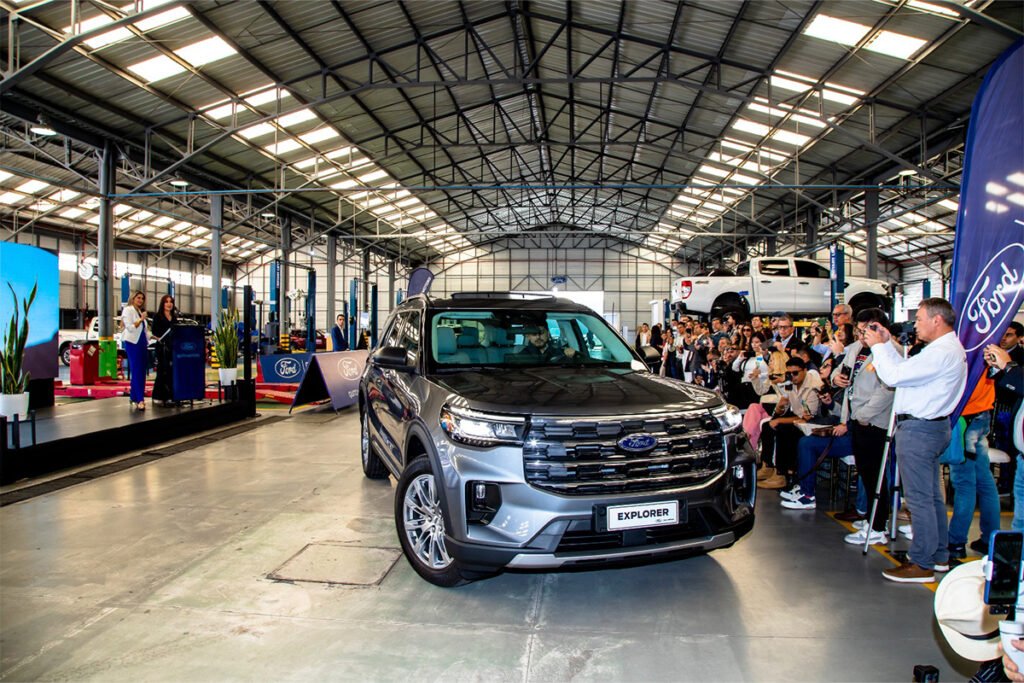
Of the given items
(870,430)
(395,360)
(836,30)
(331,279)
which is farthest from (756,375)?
(331,279)

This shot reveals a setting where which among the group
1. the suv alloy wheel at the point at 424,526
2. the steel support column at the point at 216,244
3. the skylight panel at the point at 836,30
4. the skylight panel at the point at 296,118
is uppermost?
the skylight panel at the point at 296,118

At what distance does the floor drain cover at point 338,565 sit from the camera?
3604 millimetres

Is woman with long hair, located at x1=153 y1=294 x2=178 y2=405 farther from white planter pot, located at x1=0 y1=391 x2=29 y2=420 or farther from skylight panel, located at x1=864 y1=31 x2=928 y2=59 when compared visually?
skylight panel, located at x1=864 y1=31 x2=928 y2=59

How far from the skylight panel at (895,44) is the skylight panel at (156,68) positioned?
13022mm

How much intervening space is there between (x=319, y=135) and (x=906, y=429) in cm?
1750

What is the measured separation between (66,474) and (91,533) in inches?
86.4

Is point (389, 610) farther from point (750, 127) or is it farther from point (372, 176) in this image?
point (372, 176)

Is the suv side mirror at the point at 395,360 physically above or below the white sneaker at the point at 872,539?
above

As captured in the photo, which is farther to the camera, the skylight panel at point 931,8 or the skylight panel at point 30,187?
the skylight panel at point 30,187

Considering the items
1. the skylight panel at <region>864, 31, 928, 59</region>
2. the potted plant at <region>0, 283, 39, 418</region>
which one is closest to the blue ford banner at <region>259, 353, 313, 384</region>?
the potted plant at <region>0, 283, 39, 418</region>

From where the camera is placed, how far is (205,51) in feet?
39.8

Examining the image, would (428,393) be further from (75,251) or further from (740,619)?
(75,251)

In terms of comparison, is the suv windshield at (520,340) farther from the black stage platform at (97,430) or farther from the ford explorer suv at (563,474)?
the black stage platform at (97,430)

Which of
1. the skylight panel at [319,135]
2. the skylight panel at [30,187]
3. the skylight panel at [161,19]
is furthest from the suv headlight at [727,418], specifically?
the skylight panel at [30,187]
